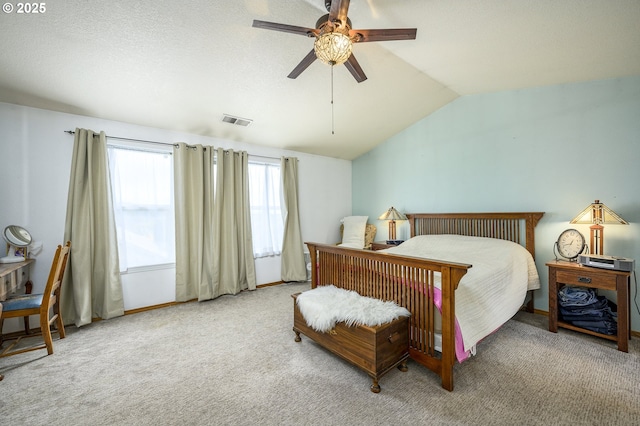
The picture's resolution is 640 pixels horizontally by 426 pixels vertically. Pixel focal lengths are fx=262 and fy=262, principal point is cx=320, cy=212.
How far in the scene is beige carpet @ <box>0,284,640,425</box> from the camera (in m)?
1.56

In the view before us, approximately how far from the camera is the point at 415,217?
13.7ft

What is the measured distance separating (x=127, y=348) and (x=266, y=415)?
5.49 feet

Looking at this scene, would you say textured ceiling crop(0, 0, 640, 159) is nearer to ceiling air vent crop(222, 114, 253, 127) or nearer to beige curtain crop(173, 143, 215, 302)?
ceiling air vent crop(222, 114, 253, 127)

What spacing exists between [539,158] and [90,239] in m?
5.23

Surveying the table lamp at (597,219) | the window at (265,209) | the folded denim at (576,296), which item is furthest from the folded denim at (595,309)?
the window at (265,209)

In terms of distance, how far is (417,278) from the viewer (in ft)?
6.31

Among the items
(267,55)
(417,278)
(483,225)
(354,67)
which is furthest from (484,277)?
(267,55)

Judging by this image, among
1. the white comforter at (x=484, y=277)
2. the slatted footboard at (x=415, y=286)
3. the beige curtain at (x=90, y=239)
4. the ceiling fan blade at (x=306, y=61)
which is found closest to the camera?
the slatted footboard at (x=415, y=286)

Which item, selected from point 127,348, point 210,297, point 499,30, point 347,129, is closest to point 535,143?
point 499,30

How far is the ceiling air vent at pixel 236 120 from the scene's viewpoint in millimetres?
3376

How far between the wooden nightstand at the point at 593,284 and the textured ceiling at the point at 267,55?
1.90 meters

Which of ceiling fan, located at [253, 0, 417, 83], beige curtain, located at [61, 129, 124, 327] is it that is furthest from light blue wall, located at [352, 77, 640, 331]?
beige curtain, located at [61, 129, 124, 327]

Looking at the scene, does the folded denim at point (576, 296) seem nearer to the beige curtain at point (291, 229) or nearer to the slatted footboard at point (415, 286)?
the slatted footboard at point (415, 286)

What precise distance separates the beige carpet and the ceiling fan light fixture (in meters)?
2.22
